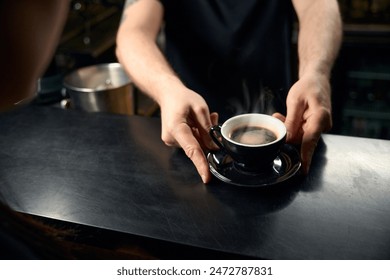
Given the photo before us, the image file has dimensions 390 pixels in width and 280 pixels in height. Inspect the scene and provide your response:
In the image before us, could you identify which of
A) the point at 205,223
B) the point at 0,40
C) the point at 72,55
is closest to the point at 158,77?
the point at 205,223

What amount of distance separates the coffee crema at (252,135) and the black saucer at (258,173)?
7 cm

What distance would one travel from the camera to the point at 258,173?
1.18 meters

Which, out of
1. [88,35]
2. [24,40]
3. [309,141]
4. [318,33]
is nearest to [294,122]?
[309,141]

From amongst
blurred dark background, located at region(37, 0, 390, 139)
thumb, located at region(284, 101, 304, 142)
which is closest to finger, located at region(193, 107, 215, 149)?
thumb, located at region(284, 101, 304, 142)

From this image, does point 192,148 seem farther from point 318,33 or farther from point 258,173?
point 318,33

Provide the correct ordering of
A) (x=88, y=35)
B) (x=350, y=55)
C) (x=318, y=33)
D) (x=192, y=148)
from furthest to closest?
(x=88, y=35), (x=350, y=55), (x=318, y=33), (x=192, y=148)

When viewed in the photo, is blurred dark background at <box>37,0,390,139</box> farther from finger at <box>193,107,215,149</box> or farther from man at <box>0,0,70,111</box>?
man at <box>0,0,70,111</box>

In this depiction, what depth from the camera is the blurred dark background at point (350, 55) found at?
126 inches

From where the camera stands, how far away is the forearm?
1.67m

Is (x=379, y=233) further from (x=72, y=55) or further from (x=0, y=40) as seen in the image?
(x=72, y=55)

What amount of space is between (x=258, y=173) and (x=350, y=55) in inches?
98.4

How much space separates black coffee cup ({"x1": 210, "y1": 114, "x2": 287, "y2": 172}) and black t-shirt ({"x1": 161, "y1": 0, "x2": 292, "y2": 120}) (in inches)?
28.3
